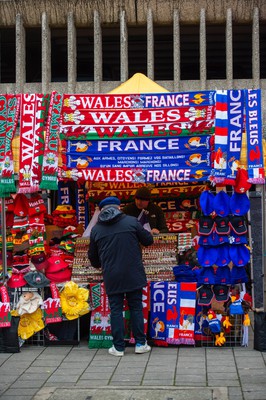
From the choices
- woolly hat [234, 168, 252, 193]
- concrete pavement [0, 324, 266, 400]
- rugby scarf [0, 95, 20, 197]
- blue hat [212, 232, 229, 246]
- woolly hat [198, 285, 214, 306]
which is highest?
rugby scarf [0, 95, 20, 197]

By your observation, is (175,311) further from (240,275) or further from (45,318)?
(45,318)

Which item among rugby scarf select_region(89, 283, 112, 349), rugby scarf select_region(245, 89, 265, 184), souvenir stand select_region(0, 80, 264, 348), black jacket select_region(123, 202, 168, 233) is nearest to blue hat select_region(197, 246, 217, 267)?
souvenir stand select_region(0, 80, 264, 348)

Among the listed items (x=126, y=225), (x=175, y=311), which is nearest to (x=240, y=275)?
(x=175, y=311)

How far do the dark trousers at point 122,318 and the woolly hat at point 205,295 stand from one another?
77cm

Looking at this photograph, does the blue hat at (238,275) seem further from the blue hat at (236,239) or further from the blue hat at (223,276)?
the blue hat at (236,239)

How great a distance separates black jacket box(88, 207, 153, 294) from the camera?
714 centimetres

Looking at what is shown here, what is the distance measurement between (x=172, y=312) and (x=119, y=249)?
1.12 metres

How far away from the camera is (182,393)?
18.9 ft

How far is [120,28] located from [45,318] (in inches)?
598

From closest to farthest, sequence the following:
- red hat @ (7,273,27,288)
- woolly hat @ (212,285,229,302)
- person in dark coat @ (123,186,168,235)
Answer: woolly hat @ (212,285,229,302)
red hat @ (7,273,27,288)
person in dark coat @ (123,186,168,235)

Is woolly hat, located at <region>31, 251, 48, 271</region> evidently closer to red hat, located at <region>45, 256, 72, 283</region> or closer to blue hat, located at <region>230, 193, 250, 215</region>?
red hat, located at <region>45, 256, 72, 283</region>

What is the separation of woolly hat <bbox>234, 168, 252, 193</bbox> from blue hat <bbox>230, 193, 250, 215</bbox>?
132 millimetres

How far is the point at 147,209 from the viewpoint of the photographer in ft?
28.3

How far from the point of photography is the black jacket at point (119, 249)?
7.14 metres
